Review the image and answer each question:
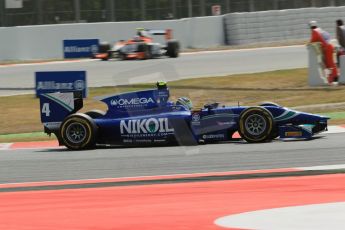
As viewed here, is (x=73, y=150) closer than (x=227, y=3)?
Yes

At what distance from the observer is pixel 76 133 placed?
35.4 ft

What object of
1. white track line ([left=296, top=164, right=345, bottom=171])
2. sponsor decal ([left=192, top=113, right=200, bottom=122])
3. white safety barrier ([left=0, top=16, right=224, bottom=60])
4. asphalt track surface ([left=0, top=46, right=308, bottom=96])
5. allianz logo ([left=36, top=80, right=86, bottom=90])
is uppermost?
white safety barrier ([left=0, top=16, right=224, bottom=60])

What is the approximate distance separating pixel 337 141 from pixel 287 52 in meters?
18.3

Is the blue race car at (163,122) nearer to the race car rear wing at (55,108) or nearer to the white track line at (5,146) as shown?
the race car rear wing at (55,108)

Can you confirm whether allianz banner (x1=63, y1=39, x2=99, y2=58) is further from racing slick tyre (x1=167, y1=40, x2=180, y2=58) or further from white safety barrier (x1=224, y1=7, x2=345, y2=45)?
white safety barrier (x1=224, y1=7, x2=345, y2=45)

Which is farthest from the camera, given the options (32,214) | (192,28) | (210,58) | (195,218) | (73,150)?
(192,28)

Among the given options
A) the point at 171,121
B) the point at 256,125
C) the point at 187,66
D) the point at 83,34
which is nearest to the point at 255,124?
the point at 256,125

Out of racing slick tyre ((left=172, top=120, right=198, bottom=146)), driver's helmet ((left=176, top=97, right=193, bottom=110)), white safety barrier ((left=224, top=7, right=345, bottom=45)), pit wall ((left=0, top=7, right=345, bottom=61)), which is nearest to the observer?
racing slick tyre ((left=172, top=120, right=198, bottom=146))

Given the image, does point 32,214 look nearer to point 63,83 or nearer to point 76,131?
point 76,131

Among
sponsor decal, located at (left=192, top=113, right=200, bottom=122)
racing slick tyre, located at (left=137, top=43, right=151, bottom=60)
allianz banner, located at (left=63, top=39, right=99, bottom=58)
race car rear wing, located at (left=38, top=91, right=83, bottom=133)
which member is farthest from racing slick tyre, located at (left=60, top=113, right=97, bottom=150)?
racing slick tyre, located at (left=137, top=43, right=151, bottom=60)

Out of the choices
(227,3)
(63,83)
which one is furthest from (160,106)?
(227,3)

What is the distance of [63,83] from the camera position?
52.7ft

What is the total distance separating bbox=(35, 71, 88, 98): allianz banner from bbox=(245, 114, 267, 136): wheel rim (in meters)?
6.31

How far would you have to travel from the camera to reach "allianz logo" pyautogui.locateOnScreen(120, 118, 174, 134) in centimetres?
1041
